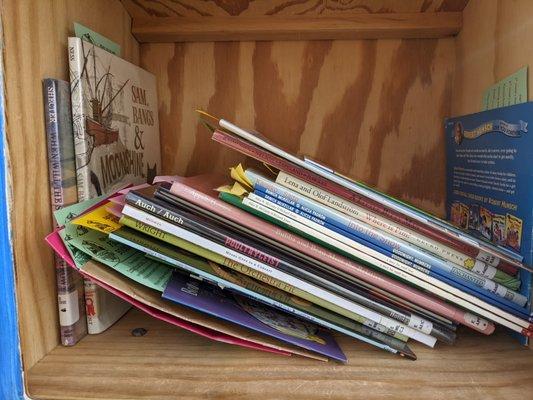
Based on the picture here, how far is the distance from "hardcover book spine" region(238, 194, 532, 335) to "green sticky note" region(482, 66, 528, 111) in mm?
246

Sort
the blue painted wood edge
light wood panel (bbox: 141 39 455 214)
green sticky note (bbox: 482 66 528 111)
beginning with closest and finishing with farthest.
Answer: the blue painted wood edge
green sticky note (bbox: 482 66 528 111)
light wood panel (bbox: 141 39 455 214)

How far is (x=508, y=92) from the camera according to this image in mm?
570

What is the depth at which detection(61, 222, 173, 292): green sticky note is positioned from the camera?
48 centimetres

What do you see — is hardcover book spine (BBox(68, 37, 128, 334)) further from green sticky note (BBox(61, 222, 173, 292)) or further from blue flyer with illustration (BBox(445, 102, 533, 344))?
blue flyer with illustration (BBox(445, 102, 533, 344))

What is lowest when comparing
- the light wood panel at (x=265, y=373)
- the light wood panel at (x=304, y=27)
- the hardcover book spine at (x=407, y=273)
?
the light wood panel at (x=265, y=373)

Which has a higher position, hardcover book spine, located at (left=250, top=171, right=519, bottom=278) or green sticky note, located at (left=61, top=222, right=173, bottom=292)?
hardcover book spine, located at (left=250, top=171, right=519, bottom=278)

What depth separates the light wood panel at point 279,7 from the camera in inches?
27.4

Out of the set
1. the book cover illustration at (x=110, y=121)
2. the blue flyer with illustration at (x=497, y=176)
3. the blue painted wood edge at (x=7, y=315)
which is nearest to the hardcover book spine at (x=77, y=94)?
the book cover illustration at (x=110, y=121)

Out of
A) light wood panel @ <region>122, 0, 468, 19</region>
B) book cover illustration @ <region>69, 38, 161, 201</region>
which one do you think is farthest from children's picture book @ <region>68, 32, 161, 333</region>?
light wood panel @ <region>122, 0, 468, 19</region>

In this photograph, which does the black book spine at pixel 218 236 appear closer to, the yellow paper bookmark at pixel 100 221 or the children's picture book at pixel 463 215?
the yellow paper bookmark at pixel 100 221

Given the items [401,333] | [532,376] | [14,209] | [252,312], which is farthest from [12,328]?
[532,376]

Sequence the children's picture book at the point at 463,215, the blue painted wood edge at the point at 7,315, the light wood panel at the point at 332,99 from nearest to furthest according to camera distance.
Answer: the blue painted wood edge at the point at 7,315 → the children's picture book at the point at 463,215 → the light wood panel at the point at 332,99

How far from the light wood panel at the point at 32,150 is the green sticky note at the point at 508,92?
0.55 metres

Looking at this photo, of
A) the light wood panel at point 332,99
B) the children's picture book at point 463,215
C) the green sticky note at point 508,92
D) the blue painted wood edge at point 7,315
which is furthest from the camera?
the light wood panel at point 332,99
